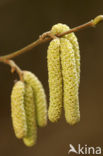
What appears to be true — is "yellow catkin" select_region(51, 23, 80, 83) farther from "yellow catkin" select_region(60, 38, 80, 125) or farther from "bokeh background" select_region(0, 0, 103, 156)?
"bokeh background" select_region(0, 0, 103, 156)

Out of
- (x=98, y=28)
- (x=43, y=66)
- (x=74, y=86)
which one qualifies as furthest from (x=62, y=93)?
(x=98, y=28)

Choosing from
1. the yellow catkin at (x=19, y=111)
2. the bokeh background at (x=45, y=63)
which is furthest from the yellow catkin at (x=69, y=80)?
the bokeh background at (x=45, y=63)

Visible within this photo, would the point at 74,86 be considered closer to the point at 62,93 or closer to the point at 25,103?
the point at 62,93

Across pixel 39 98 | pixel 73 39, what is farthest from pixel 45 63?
pixel 73 39

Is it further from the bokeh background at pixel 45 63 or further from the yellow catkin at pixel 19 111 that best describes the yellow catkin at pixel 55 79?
the bokeh background at pixel 45 63

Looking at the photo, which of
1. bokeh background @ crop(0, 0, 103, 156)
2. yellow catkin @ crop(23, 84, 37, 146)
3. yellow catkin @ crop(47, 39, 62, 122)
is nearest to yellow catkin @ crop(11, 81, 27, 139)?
yellow catkin @ crop(23, 84, 37, 146)
